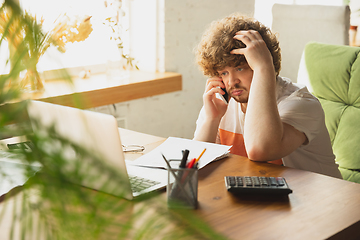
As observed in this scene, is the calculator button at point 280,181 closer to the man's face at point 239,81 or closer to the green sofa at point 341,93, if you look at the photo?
the man's face at point 239,81

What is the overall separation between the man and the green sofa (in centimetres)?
29

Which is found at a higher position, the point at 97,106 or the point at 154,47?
the point at 154,47

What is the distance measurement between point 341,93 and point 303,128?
0.50 meters

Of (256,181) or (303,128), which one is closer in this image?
(256,181)

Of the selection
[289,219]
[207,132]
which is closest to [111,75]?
[207,132]

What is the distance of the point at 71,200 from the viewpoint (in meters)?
0.18

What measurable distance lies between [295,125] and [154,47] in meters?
1.71

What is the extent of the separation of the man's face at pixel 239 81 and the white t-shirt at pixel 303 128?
117 millimetres

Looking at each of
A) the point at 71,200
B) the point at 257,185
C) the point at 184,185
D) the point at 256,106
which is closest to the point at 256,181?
the point at 257,185

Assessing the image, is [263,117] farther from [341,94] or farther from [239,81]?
[341,94]

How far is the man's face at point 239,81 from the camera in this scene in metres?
1.51

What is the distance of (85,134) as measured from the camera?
0.56 feet

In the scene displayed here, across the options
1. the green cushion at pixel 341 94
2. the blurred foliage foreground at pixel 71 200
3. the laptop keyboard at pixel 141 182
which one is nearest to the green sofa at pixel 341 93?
the green cushion at pixel 341 94

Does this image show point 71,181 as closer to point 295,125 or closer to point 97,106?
point 295,125
